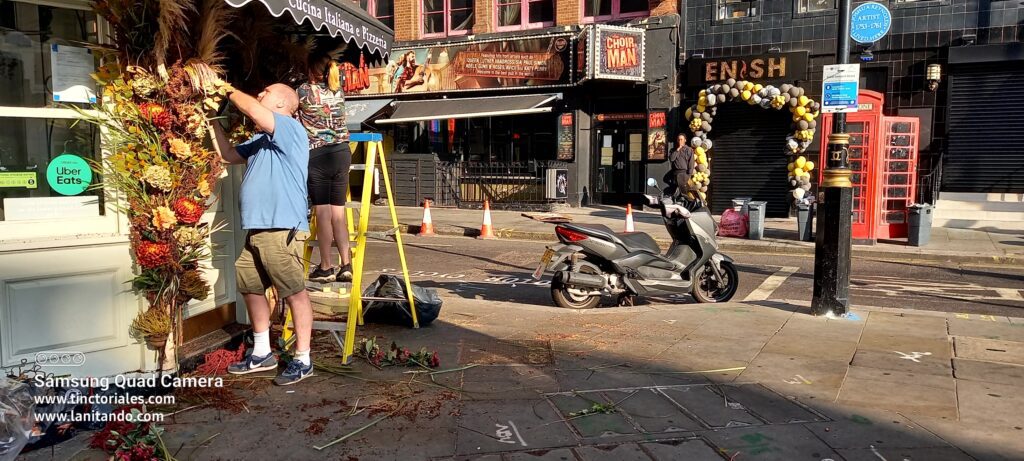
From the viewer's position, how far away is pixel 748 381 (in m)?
5.09

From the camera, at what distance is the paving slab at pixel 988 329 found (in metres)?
6.48

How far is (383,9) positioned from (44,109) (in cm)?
2081

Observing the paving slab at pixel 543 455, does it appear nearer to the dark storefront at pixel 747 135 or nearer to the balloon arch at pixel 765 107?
the balloon arch at pixel 765 107

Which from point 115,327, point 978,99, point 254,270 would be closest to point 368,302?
point 254,270

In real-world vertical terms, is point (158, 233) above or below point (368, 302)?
above

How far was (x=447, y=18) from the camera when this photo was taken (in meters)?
22.9

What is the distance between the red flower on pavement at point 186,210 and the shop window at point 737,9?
659 inches

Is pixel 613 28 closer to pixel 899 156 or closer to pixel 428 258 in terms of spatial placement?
pixel 899 156

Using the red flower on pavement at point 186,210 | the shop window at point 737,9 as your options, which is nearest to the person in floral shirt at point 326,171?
the red flower on pavement at point 186,210

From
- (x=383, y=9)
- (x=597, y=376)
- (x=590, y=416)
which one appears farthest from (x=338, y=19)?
(x=383, y=9)

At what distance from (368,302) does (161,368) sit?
2050mm

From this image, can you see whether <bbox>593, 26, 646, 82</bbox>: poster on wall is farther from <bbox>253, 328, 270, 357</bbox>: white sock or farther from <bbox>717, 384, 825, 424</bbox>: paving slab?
<bbox>253, 328, 270, 357</bbox>: white sock

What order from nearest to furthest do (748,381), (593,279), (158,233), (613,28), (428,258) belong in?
(158,233) < (748,381) < (593,279) < (428,258) < (613,28)

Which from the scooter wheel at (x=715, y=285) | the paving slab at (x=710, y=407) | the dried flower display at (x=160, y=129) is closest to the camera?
the paving slab at (x=710, y=407)
